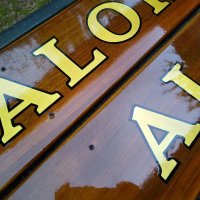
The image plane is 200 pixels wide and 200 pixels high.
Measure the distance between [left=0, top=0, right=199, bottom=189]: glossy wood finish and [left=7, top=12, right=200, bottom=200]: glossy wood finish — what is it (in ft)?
0.18

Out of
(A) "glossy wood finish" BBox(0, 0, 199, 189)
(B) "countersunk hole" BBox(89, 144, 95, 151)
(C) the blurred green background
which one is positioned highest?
(C) the blurred green background

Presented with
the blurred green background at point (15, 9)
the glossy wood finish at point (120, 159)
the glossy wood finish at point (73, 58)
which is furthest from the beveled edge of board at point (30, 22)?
the blurred green background at point (15, 9)

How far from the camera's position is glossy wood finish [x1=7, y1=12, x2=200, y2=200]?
109 cm

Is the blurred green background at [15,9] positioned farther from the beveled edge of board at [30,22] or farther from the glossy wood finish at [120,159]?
the glossy wood finish at [120,159]

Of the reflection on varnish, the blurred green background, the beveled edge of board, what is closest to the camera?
the reflection on varnish

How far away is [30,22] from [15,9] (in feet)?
2.23

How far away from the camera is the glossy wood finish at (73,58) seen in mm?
1148

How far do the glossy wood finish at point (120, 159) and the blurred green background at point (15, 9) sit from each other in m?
0.97

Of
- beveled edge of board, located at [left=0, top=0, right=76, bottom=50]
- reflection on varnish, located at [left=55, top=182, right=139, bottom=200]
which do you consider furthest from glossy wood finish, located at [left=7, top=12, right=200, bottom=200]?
beveled edge of board, located at [left=0, top=0, right=76, bottom=50]

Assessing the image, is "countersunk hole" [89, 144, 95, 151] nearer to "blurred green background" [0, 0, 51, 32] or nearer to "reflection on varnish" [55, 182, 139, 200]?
"reflection on varnish" [55, 182, 139, 200]

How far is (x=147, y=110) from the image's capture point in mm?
1270

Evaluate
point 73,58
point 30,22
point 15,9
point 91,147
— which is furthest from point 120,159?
point 15,9

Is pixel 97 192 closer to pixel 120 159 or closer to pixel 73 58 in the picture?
pixel 120 159

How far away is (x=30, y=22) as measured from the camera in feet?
4.75
